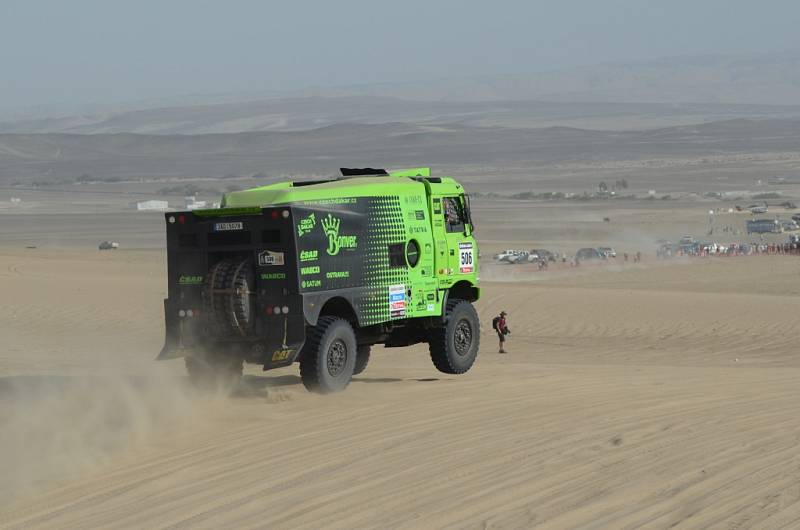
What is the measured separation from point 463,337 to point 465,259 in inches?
39.9

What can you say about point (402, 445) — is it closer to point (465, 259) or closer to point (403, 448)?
point (403, 448)

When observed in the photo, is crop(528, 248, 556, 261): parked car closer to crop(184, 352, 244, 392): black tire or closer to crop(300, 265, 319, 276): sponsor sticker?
crop(184, 352, 244, 392): black tire

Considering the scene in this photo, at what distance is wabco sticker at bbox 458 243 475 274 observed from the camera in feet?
52.9

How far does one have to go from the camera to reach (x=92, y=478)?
32.7 feet

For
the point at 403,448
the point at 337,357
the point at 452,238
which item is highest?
the point at 452,238

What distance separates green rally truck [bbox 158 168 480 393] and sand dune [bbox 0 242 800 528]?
517mm

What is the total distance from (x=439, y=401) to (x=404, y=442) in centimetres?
243

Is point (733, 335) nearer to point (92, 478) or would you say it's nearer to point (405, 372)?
point (405, 372)

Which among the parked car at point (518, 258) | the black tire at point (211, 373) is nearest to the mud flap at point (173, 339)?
the black tire at point (211, 373)

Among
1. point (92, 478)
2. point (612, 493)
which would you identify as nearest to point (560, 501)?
point (612, 493)

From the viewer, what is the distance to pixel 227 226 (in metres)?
13.8

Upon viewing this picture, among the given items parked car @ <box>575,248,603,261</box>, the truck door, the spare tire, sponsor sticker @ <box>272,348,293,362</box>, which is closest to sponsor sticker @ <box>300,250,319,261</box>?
the spare tire

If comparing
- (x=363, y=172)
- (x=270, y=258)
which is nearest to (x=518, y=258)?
(x=363, y=172)

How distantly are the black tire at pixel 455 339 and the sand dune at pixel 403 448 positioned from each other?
0.84 ft
